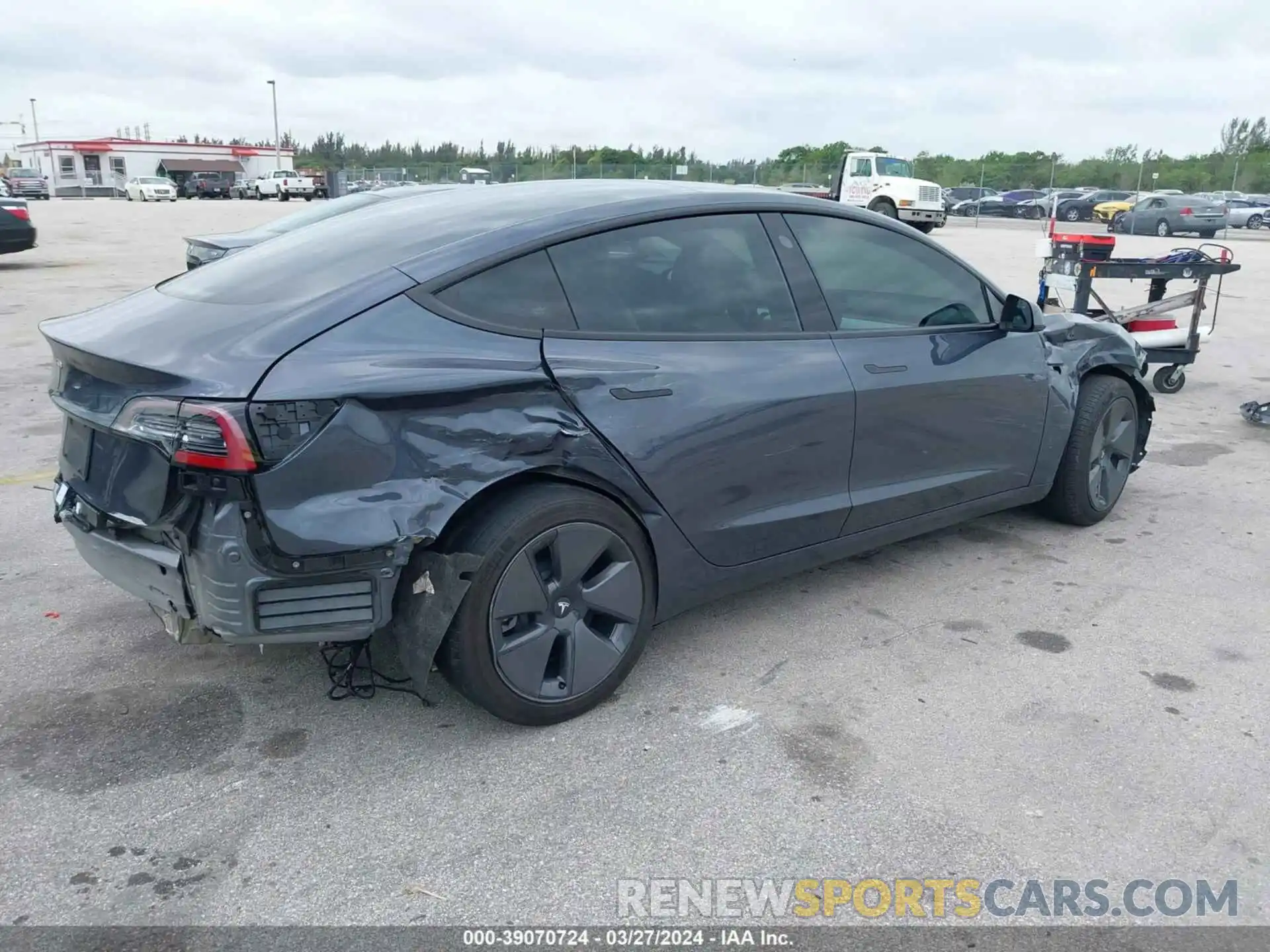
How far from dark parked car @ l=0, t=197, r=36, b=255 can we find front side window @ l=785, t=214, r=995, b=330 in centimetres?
1573

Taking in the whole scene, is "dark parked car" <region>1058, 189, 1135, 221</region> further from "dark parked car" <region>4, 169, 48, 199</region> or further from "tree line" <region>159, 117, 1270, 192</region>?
"dark parked car" <region>4, 169, 48, 199</region>

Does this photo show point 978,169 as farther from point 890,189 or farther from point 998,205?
point 890,189

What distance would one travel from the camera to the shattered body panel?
183 inches

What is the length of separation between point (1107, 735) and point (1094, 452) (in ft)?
6.92

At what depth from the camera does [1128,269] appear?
7.74 meters

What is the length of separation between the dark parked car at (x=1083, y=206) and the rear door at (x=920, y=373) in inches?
1739

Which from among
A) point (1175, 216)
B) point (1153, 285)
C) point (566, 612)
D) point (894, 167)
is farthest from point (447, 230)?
point (1175, 216)

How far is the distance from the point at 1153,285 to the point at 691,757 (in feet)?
24.6

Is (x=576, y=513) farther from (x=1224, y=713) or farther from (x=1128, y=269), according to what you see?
(x=1128, y=269)

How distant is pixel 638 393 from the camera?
3203 mm

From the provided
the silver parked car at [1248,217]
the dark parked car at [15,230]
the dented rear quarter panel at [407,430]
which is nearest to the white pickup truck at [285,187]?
the dark parked car at [15,230]

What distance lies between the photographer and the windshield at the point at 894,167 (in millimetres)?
30469

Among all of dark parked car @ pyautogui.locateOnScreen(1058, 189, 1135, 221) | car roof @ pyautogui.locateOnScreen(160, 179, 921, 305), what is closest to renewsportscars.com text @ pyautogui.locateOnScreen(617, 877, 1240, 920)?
car roof @ pyautogui.locateOnScreen(160, 179, 921, 305)

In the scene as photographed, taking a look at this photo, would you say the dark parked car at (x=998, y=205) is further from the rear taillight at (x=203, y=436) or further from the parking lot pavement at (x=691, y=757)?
the rear taillight at (x=203, y=436)
